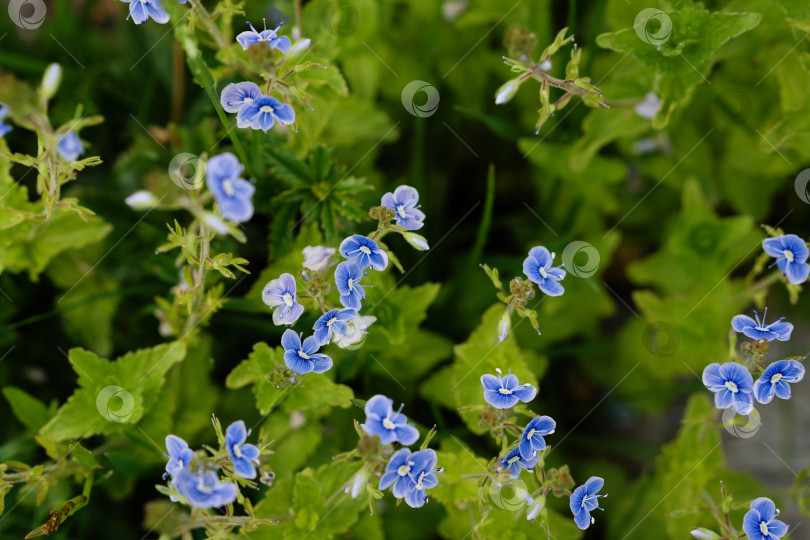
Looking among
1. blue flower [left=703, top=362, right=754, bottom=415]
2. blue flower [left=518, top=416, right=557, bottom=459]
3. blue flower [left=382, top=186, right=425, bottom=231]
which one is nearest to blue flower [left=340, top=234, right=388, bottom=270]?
blue flower [left=382, top=186, right=425, bottom=231]

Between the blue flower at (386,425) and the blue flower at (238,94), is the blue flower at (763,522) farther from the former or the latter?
the blue flower at (238,94)

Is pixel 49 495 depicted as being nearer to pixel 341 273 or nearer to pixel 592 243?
pixel 341 273

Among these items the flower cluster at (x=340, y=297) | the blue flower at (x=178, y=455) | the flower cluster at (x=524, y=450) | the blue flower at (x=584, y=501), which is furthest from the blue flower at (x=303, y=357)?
the blue flower at (x=584, y=501)

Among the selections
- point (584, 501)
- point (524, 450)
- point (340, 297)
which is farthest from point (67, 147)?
point (584, 501)

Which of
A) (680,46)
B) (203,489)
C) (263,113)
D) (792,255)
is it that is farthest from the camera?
(680,46)

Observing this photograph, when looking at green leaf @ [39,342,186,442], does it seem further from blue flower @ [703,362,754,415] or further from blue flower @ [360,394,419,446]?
blue flower @ [703,362,754,415]

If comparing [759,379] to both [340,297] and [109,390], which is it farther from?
[109,390]
